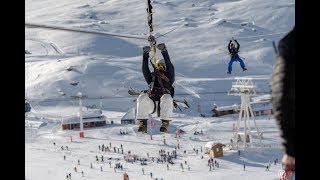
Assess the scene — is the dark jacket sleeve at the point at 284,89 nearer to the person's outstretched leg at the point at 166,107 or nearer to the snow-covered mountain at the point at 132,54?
the person's outstretched leg at the point at 166,107

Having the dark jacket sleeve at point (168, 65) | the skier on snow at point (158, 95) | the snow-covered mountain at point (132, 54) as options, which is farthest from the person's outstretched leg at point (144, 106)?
the snow-covered mountain at point (132, 54)

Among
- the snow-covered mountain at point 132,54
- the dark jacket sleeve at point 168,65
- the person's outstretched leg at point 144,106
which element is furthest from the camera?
the snow-covered mountain at point 132,54

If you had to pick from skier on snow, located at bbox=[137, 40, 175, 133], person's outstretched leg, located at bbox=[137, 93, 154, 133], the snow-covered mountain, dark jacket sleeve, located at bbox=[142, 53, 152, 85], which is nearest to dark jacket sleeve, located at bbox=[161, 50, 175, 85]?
skier on snow, located at bbox=[137, 40, 175, 133]

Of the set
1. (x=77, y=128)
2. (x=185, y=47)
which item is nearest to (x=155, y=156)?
(x=77, y=128)

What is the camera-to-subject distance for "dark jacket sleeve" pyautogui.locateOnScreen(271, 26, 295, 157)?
3.83 ft

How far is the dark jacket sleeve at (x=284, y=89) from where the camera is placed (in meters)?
1.17

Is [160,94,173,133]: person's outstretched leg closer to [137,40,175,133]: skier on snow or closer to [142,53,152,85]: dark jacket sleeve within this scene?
[137,40,175,133]: skier on snow

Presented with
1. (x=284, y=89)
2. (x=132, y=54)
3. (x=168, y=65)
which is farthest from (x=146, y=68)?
(x=132, y=54)

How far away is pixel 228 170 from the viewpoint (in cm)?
2061

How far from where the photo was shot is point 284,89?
3.84 feet

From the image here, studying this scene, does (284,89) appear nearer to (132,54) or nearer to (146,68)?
(146,68)
